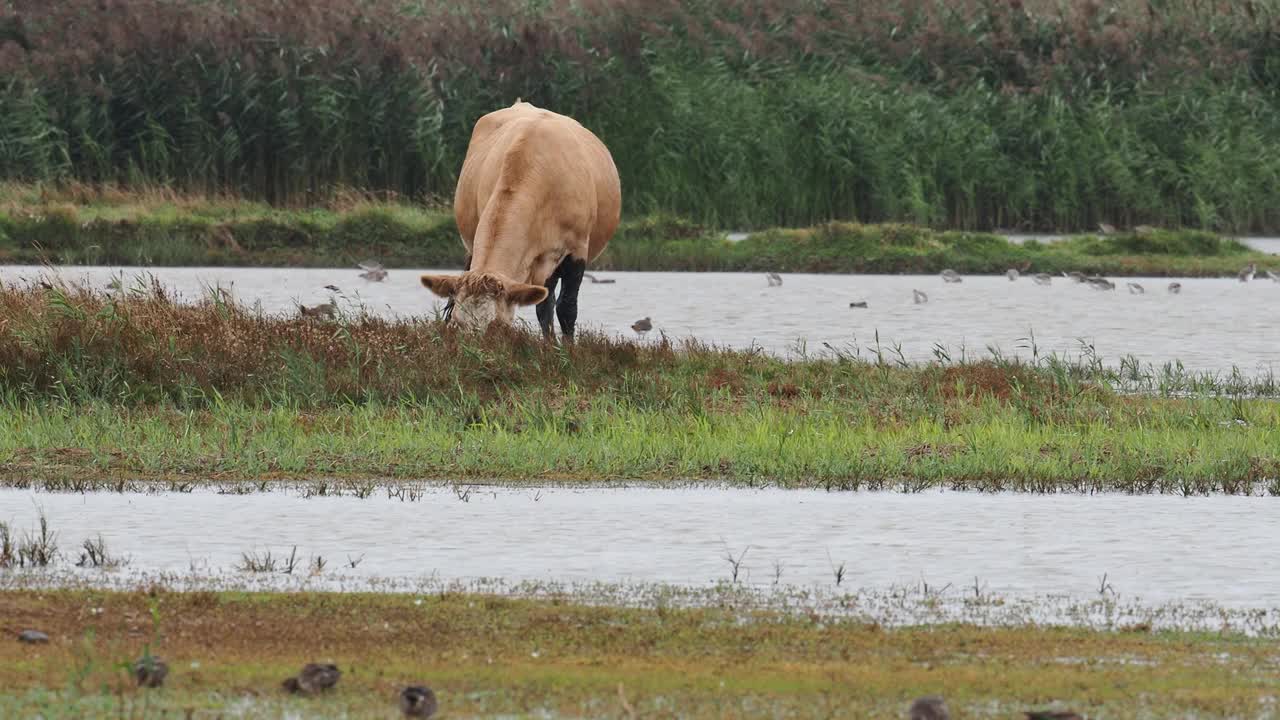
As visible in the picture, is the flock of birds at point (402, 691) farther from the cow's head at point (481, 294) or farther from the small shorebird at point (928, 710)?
the cow's head at point (481, 294)

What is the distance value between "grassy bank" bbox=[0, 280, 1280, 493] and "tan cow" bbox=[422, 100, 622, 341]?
37 cm

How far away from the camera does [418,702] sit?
5824 mm

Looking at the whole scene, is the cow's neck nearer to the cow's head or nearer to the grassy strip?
the cow's head

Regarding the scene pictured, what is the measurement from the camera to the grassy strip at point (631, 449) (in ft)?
37.2

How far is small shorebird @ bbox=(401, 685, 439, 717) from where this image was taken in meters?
5.81

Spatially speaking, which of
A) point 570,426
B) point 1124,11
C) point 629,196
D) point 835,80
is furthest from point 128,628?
point 1124,11

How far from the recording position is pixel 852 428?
1304cm

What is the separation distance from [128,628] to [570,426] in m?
5.87

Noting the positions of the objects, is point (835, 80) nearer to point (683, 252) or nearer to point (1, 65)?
point (683, 252)

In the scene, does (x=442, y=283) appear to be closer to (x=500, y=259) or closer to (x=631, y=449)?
(x=500, y=259)

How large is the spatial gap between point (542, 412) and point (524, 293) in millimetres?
2008

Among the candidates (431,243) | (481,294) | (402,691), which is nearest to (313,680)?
(402,691)

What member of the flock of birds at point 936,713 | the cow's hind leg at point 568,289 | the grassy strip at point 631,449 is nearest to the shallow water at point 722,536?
the grassy strip at point 631,449

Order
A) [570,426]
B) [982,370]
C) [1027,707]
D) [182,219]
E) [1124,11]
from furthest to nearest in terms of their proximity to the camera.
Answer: [1124,11] < [182,219] < [982,370] < [570,426] < [1027,707]
